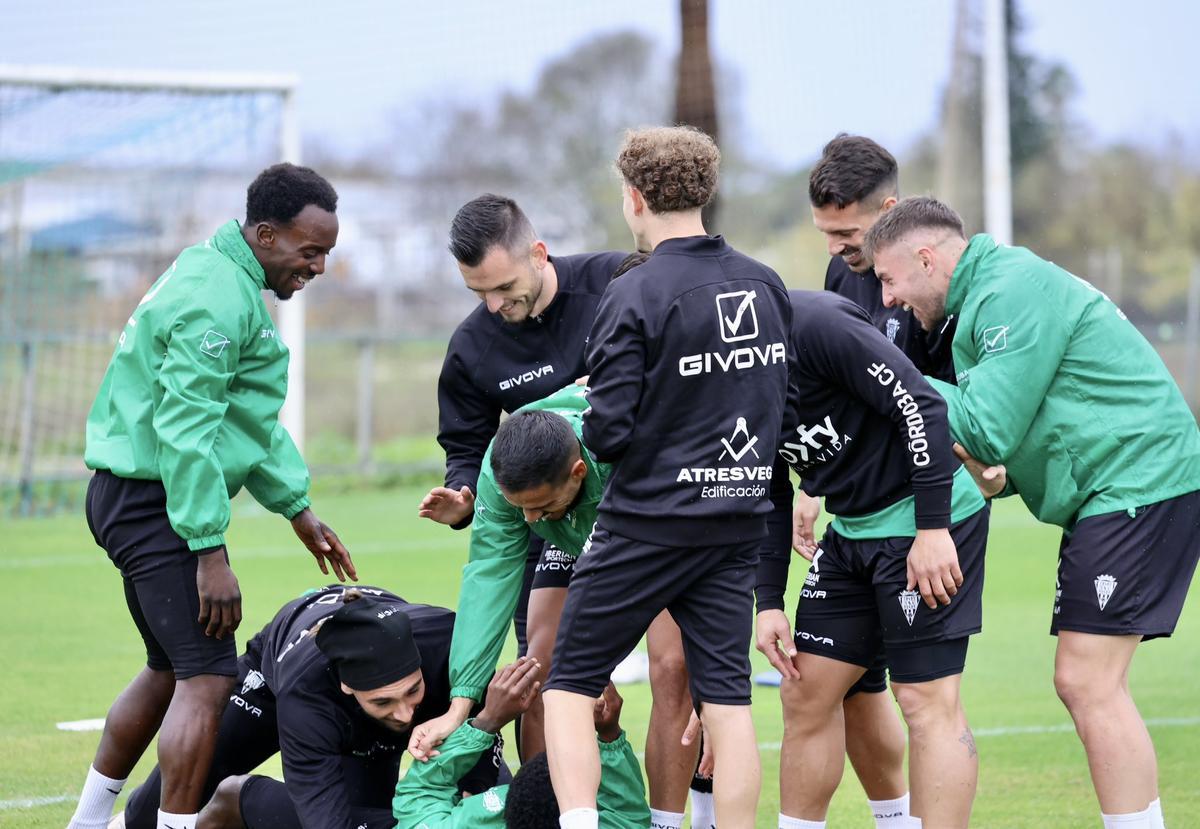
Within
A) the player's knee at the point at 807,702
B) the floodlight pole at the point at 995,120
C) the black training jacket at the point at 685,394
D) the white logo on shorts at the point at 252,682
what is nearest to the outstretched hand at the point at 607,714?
the player's knee at the point at 807,702

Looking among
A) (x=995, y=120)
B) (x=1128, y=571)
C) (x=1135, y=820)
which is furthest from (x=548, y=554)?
(x=995, y=120)

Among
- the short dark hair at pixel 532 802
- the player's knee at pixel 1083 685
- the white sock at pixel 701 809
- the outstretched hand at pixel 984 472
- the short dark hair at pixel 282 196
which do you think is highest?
the short dark hair at pixel 282 196

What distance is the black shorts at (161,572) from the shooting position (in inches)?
198

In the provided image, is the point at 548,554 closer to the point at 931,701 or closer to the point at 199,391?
the point at 199,391

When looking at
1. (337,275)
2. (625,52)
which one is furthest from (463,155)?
(337,275)

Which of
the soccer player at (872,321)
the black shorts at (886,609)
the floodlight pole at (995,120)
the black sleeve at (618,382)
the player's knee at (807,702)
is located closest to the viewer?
the black sleeve at (618,382)

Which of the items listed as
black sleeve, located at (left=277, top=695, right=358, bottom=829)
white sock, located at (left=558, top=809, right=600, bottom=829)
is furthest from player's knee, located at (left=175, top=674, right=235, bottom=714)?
white sock, located at (left=558, top=809, right=600, bottom=829)

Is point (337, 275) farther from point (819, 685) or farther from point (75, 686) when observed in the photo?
point (819, 685)

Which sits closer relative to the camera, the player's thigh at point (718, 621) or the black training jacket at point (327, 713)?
the player's thigh at point (718, 621)

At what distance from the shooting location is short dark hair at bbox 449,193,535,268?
16.9 feet

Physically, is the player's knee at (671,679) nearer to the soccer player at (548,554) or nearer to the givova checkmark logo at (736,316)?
the soccer player at (548,554)

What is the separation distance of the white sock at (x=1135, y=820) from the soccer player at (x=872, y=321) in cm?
84

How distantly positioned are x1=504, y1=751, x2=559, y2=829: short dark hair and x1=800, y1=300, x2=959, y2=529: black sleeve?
1399 mm

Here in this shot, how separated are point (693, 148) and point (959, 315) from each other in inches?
43.2
